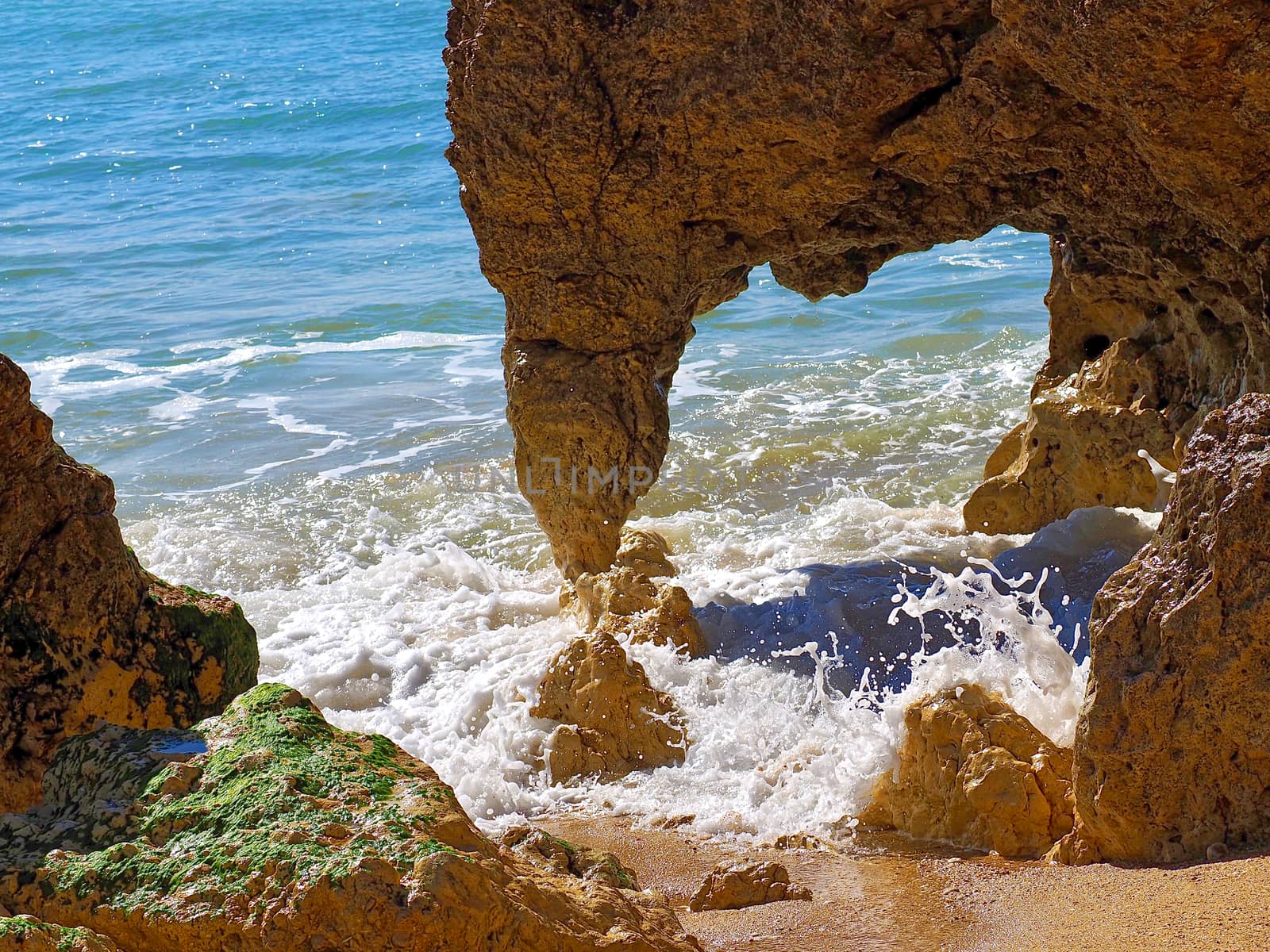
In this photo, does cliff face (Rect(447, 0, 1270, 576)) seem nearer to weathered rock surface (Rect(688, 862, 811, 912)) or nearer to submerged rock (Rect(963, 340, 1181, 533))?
submerged rock (Rect(963, 340, 1181, 533))

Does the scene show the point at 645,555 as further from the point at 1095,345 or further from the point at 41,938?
the point at 41,938

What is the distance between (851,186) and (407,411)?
23.2 ft

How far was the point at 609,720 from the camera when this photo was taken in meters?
5.46

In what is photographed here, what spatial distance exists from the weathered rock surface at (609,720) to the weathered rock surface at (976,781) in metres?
1.12

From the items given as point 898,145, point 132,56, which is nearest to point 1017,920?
point 898,145

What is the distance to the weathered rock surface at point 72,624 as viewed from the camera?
3.28 m

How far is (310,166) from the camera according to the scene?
22.2 m

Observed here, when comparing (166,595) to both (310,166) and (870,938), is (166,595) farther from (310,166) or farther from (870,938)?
(310,166)

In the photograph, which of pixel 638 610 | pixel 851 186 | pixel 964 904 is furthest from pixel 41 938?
pixel 851 186

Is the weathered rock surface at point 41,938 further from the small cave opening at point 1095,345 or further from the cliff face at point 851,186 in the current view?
the small cave opening at point 1095,345

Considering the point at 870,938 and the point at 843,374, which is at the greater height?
the point at 843,374

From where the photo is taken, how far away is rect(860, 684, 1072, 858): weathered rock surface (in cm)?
404

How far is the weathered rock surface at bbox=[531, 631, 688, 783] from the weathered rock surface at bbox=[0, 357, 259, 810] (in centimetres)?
204

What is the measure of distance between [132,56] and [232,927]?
3104cm
